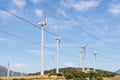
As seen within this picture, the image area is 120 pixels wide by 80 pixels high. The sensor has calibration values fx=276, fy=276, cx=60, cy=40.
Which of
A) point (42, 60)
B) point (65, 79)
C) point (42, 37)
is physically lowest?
point (65, 79)

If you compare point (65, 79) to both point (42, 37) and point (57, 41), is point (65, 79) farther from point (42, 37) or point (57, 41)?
point (57, 41)

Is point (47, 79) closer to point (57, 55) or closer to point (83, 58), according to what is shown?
point (57, 55)

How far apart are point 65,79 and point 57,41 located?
31580 millimetres

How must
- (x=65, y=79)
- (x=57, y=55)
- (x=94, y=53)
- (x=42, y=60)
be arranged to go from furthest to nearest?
1. (x=94, y=53)
2. (x=57, y=55)
3. (x=65, y=79)
4. (x=42, y=60)

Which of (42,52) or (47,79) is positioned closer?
(47,79)

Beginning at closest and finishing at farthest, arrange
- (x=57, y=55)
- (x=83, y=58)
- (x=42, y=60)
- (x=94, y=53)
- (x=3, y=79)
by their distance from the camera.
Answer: (x=3, y=79) < (x=42, y=60) < (x=57, y=55) < (x=83, y=58) < (x=94, y=53)

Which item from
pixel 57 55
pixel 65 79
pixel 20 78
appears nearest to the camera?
pixel 20 78

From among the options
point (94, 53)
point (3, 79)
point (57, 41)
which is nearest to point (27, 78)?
point (3, 79)

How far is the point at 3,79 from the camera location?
226ft

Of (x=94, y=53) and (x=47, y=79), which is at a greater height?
(x=94, y=53)

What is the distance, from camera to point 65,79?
91.6 m

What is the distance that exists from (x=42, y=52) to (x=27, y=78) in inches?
433

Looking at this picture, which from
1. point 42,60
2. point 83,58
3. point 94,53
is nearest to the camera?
point 42,60

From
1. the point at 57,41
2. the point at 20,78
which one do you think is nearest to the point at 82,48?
the point at 57,41
